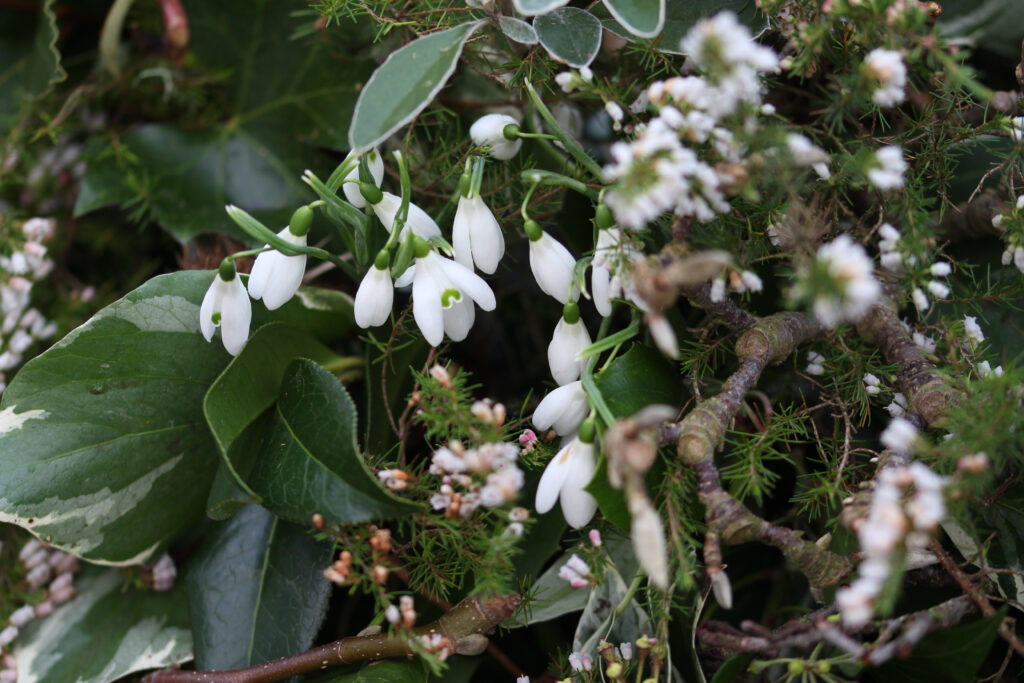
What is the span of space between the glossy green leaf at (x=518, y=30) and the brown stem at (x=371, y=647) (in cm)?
38

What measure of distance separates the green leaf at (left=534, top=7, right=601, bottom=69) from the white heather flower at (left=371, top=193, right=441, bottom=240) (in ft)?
0.47

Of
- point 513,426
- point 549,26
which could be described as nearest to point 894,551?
point 513,426

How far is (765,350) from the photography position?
0.53 metres

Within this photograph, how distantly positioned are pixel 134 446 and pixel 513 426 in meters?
0.31

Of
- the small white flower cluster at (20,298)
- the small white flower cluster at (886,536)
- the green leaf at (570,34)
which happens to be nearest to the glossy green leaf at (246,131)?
the small white flower cluster at (20,298)

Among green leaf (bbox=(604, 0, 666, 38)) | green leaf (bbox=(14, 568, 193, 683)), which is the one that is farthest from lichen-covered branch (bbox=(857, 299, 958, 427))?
green leaf (bbox=(14, 568, 193, 683))

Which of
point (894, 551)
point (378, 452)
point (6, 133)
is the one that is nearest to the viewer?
point (894, 551)

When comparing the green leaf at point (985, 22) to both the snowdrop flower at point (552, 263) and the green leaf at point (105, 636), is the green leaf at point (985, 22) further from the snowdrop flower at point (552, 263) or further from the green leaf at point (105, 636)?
the green leaf at point (105, 636)

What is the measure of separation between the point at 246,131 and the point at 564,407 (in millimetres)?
569

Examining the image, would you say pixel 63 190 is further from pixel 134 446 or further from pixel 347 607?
pixel 347 607

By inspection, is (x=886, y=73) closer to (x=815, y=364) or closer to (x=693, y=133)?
(x=693, y=133)

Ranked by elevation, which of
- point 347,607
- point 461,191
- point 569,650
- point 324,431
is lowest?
point 347,607

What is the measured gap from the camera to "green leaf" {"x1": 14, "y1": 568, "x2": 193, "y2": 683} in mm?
681

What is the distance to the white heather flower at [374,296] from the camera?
529 mm
